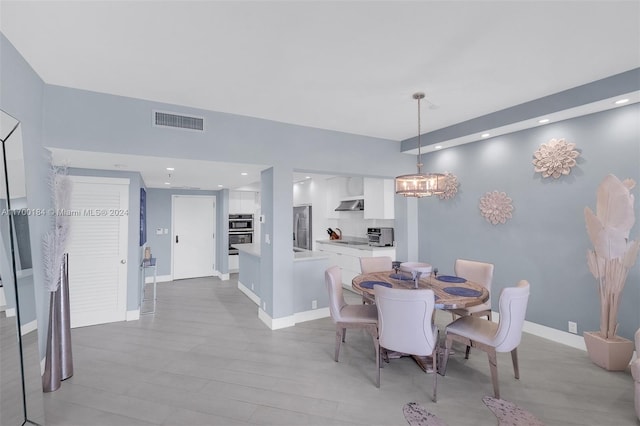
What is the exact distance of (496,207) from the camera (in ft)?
13.0

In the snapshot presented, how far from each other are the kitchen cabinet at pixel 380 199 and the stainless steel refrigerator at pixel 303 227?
1.98m

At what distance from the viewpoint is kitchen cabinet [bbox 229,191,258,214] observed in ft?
24.5

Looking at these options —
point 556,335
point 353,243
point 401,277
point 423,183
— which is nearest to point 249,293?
point 353,243

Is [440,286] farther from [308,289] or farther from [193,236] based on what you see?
[193,236]

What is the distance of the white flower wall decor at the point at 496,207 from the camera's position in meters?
3.88

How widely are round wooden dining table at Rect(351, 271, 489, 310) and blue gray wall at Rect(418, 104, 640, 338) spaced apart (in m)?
1.17

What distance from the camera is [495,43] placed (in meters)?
2.14

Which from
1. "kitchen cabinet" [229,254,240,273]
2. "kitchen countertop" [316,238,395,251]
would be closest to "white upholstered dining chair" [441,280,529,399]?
"kitchen countertop" [316,238,395,251]

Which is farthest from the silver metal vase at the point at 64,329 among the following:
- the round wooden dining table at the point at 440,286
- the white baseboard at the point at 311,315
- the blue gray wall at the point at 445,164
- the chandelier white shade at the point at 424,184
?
the chandelier white shade at the point at 424,184

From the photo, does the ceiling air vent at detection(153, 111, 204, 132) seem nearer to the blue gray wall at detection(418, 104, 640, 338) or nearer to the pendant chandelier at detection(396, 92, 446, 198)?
the pendant chandelier at detection(396, 92, 446, 198)

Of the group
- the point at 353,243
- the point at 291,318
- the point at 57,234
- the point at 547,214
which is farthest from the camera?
the point at 353,243

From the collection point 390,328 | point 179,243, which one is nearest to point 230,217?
point 179,243

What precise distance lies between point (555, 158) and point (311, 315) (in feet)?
12.0

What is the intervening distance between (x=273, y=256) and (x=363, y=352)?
1.59 metres
